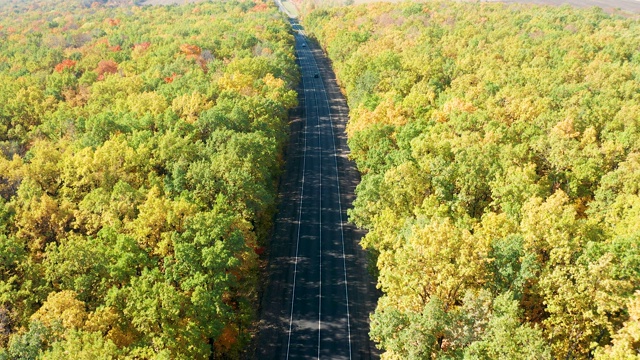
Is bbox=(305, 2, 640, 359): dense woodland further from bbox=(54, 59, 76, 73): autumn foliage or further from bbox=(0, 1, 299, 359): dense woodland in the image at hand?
bbox=(54, 59, 76, 73): autumn foliage

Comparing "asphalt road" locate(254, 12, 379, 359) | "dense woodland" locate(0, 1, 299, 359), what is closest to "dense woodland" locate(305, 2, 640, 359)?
"asphalt road" locate(254, 12, 379, 359)

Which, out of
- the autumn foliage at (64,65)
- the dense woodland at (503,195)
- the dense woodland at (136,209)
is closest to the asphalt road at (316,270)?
the dense woodland at (136,209)

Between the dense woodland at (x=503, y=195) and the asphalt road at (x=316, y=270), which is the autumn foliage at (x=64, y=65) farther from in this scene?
the dense woodland at (x=503, y=195)

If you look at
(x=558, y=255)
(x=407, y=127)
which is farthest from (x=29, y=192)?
(x=558, y=255)

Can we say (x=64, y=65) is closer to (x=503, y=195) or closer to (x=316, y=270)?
(x=316, y=270)

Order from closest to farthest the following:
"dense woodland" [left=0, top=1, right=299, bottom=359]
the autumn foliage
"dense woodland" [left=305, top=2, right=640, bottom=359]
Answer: "dense woodland" [left=305, top=2, right=640, bottom=359] → "dense woodland" [left=0, top=1, right=299, bottom=359] → the autumn foliage

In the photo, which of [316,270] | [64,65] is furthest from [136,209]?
[64,65]
